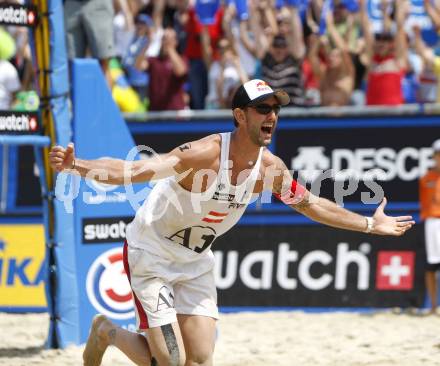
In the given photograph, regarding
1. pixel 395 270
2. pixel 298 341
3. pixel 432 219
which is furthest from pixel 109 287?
pixel 432 219

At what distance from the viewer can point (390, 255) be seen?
9.41 meters

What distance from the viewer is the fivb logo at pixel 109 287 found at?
7664 mm

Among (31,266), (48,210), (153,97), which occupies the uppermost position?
(153,97)

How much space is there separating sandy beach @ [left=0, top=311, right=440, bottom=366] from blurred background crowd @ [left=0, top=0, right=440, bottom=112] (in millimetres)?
2338

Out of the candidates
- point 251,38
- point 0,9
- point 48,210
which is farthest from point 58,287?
point 251,38

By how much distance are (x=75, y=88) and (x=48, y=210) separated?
3.35 feet

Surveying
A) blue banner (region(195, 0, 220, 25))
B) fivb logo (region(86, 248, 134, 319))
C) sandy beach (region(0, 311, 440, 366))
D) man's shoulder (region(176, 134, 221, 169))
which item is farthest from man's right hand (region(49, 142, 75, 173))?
blue banner (region(195, 0, 220, 25))

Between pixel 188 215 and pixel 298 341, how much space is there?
2941mm

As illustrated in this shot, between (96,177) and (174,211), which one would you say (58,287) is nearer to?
(174,211)

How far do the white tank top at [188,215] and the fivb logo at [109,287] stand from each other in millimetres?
2175

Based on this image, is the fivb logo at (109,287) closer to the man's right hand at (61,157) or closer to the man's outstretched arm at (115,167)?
the man's outstretched arm at (115,167)

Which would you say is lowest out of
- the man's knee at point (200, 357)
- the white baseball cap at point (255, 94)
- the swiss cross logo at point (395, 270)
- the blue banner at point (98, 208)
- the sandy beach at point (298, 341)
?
the sandy beach at point (298, 341)

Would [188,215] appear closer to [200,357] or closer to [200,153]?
[200,153]

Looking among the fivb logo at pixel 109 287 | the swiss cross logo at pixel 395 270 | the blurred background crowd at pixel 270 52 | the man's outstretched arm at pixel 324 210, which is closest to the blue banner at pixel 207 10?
the blurred background crowd at pixel 270 52
